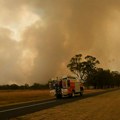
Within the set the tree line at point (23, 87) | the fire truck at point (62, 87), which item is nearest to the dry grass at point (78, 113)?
the fire truck at point (62, 87)

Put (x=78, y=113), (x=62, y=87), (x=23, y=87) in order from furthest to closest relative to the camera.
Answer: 1. (x=23, y=87)
2. (x=62, y=87)
3. (x=78, y=113)

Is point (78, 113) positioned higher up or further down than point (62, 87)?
further down

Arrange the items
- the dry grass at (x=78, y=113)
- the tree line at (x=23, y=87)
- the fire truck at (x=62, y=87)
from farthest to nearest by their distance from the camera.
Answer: the tree line at (x=23, y=87) < the fire truck at (x=62, y=87) < the dry grass at (x=78, y=113)

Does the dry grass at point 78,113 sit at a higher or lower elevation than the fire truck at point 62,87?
lower

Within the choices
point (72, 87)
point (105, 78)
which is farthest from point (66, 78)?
point (105, 78)

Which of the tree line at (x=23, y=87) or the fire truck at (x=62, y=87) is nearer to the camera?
the fire truck at (x=62, y=87)

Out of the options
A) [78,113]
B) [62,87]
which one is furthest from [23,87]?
[78,113]

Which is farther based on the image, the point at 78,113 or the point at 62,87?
the point at 62,87

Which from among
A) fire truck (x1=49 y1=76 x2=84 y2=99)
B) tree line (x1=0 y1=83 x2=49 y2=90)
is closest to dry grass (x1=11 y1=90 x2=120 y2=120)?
fire truck (x1=49 y1=76 x2=84 y2=99)

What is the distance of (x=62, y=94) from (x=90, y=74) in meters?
111

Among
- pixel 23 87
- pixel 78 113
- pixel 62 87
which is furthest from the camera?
pixel 23 87

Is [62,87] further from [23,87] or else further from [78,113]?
[23,87]

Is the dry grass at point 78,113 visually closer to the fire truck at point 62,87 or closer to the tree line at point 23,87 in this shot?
the fire truck at point 62,87

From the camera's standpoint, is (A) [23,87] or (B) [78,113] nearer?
(B) [78,113]
